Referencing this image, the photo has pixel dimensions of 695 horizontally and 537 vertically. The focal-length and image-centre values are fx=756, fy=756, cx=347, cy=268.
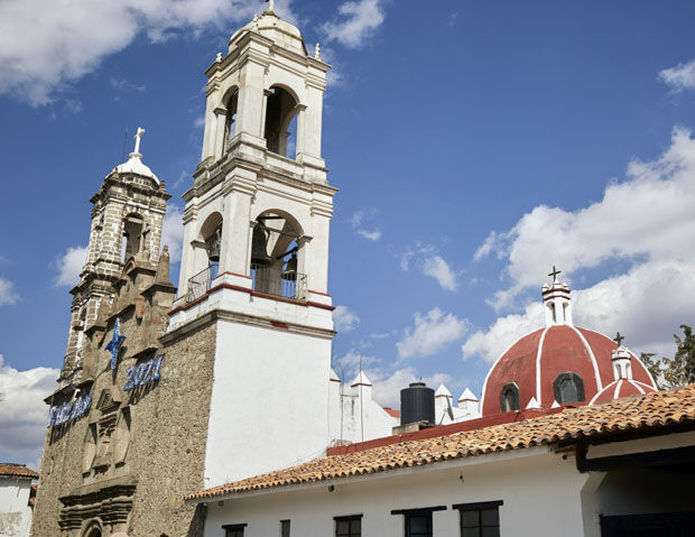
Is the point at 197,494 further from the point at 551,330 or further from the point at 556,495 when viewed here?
the point at 551,330

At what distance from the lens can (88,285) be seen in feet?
104

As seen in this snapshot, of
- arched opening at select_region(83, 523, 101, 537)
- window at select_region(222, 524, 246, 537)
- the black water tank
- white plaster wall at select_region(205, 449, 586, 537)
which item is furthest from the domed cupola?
arched opening at select_region(83, 523, 101, 537)

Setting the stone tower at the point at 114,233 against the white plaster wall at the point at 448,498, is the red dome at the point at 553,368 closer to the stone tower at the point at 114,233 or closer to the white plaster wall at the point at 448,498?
the white plaster wall at the point at 448,498

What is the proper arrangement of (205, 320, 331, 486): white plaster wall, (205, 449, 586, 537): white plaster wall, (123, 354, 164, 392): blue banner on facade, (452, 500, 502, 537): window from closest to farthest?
1. (205, 449, 586, 537): white plaster wall
2. (452, 500, 502, 537): window
3. (205, 320, 331, 486): white plaster wall
4. (123, 354, 164, 392): blue banner on facade

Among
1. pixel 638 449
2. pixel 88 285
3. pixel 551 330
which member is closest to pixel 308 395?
pixel 638 449

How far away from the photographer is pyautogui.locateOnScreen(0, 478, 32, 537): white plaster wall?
38.3 metres

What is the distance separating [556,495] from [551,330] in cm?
2062

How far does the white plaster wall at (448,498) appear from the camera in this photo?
959cm

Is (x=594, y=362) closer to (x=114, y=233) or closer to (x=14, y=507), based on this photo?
(x=114, y=233)

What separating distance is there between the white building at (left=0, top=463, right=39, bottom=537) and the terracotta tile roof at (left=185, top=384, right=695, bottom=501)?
93.9ft

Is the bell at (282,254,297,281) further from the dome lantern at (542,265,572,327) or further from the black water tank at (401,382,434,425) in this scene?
the dome lantern at (542,265,572,327)

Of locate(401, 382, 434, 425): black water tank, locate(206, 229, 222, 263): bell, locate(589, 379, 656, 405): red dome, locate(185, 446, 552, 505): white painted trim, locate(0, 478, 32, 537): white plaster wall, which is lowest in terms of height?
locate(185, 446, 552, 505): white painted trim

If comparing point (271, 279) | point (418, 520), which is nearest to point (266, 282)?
point (271, 279)

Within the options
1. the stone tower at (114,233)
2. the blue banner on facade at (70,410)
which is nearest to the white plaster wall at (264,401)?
the blue banner on facade at (70,410)
